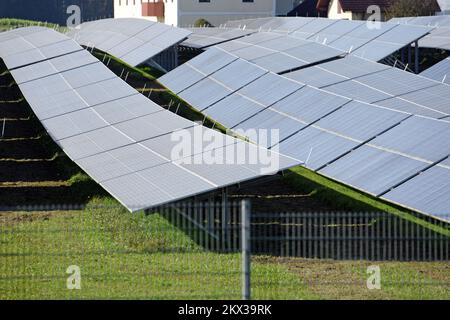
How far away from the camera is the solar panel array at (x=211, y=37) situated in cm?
4225

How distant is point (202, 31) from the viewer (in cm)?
4891

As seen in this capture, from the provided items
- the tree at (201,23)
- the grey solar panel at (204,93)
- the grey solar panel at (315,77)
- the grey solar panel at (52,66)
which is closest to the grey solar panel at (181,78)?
the grey solar panel at (204,93)

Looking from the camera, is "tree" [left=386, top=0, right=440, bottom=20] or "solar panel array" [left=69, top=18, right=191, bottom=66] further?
"tree" [left=386, top=0, right=440, bottom=20]

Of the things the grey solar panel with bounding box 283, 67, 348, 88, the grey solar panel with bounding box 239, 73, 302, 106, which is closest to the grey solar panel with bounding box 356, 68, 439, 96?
the grey solar panel with bounding box 283, 67, 348, 88

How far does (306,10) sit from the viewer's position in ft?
252

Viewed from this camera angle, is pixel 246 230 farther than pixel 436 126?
No

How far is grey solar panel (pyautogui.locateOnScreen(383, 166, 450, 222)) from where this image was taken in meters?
15.1

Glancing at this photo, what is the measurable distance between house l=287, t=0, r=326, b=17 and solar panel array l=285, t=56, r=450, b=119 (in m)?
45.1

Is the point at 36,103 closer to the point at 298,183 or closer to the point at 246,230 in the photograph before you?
the point at 298,183

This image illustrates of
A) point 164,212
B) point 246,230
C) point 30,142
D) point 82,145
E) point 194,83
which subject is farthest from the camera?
point 194,83

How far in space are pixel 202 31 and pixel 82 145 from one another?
29.3 meters

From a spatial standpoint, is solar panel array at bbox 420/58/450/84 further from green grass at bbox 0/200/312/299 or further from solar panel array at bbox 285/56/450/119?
green grass at bbox 0/200/312/299

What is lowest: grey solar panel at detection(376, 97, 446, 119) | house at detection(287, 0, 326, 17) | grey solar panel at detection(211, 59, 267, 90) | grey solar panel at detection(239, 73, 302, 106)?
house at detection(287, 0, 326, 17)
